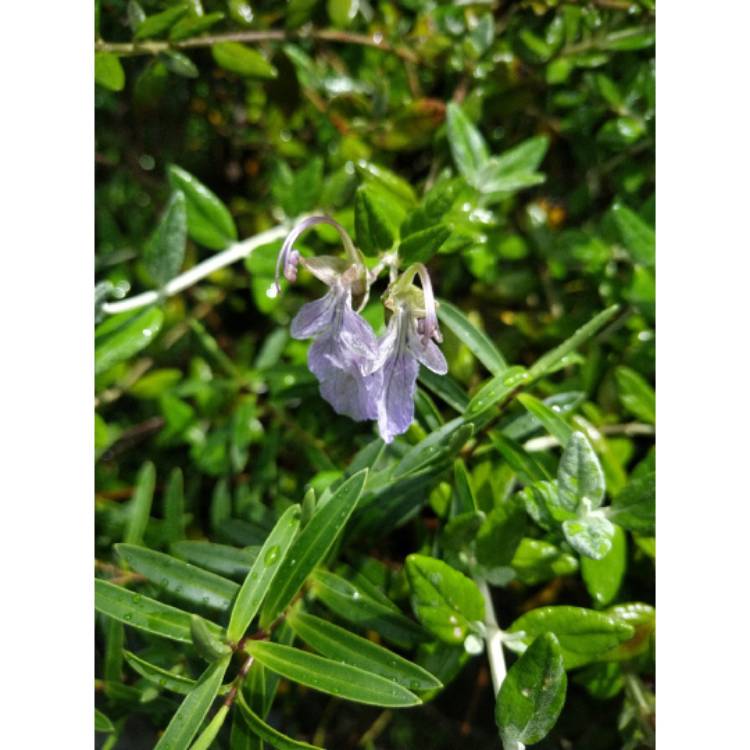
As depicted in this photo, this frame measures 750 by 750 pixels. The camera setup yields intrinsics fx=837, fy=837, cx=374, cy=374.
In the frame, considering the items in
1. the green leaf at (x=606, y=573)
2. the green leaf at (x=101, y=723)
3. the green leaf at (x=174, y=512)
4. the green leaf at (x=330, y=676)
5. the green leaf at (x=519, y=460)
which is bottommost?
the green leaf at (x=101, y=723)

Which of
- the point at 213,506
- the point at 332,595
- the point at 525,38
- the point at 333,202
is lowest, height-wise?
the point at 213,506

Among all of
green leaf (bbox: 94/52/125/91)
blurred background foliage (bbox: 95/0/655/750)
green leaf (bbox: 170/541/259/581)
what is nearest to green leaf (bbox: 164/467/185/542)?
blurred background foliage (bbox: 95/0/655/750)

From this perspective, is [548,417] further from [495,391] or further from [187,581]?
[187,581]

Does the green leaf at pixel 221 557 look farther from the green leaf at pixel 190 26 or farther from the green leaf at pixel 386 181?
the green leaf at pixel 190 26

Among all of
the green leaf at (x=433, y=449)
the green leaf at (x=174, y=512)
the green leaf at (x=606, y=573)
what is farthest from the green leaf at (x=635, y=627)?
the green leaf at (x=174, y=512)

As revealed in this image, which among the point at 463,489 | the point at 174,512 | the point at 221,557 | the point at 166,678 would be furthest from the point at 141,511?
the point at 463,489
